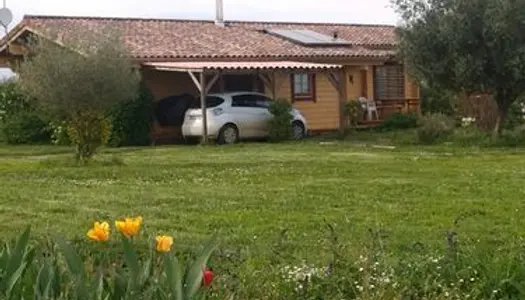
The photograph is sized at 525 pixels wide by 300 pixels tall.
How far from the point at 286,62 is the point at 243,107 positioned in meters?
3.49

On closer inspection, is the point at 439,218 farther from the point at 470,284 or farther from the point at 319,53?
the point at 319,53

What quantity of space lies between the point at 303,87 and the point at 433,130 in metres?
7.85

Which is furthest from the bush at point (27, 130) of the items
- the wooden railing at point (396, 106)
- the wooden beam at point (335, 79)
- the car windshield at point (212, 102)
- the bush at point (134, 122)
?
the wooden railing at point (396, 106)

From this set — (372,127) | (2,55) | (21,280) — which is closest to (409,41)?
(372,127)

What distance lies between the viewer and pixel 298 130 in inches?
1107

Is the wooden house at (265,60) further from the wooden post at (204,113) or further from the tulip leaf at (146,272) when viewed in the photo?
the tulip leaf at (146,272)

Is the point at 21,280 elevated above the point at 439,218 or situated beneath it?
elevated above

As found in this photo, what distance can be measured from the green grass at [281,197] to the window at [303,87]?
11632 millimetres

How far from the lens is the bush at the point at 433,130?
81.0 feet

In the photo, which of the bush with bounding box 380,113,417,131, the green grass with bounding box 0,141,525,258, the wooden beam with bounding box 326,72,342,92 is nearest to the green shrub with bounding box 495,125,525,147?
the green grass with bounding box 0,141,525,258

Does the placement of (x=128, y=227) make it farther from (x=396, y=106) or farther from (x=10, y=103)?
(x=396, y=106)

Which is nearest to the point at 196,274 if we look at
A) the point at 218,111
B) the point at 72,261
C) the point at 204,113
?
the point at 72,261

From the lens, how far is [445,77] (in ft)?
79.6

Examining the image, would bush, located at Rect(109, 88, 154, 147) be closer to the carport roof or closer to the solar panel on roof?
the carport roof
